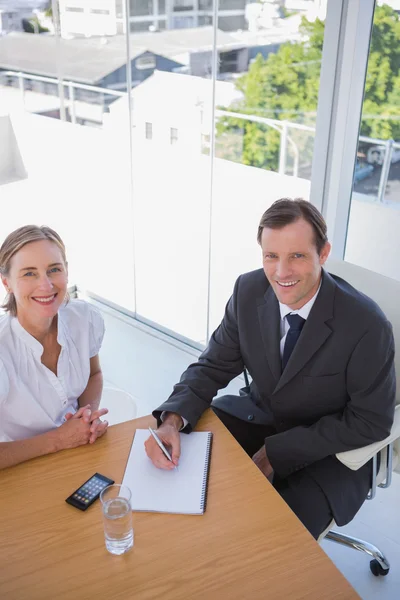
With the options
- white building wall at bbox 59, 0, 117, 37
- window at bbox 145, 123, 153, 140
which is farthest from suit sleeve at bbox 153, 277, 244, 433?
white building wall at bbox 59, 0, 117, 37

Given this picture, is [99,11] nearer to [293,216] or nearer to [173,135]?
[173,135]

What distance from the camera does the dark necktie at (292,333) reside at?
1.97 metres

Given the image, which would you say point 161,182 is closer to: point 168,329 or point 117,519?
point 168,329

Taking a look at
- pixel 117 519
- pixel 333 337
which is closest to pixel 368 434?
pixel 333 337

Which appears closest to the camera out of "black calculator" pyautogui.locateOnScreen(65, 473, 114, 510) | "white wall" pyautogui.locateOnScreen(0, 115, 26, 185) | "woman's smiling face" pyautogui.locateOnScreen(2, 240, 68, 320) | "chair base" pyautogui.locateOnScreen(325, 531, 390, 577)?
"black calculator" pyautogui.locateOnScreen(65, 473, 114, 510)

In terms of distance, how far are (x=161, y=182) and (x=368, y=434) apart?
7.06ft

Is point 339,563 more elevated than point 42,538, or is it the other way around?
point 42,538

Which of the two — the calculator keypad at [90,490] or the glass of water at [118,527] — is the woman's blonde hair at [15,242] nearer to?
the calculator keypad at [90,490]

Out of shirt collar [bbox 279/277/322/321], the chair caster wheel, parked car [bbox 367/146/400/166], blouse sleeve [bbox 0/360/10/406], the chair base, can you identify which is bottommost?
the chair caster wheel

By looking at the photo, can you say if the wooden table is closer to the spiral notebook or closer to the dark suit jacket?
the spiral notebook

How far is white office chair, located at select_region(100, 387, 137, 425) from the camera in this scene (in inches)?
97.8

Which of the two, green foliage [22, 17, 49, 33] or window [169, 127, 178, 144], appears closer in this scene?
window [169, 127, 178, 144]

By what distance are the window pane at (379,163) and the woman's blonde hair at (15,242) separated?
1.45 metres

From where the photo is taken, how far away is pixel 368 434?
6.04 feet
